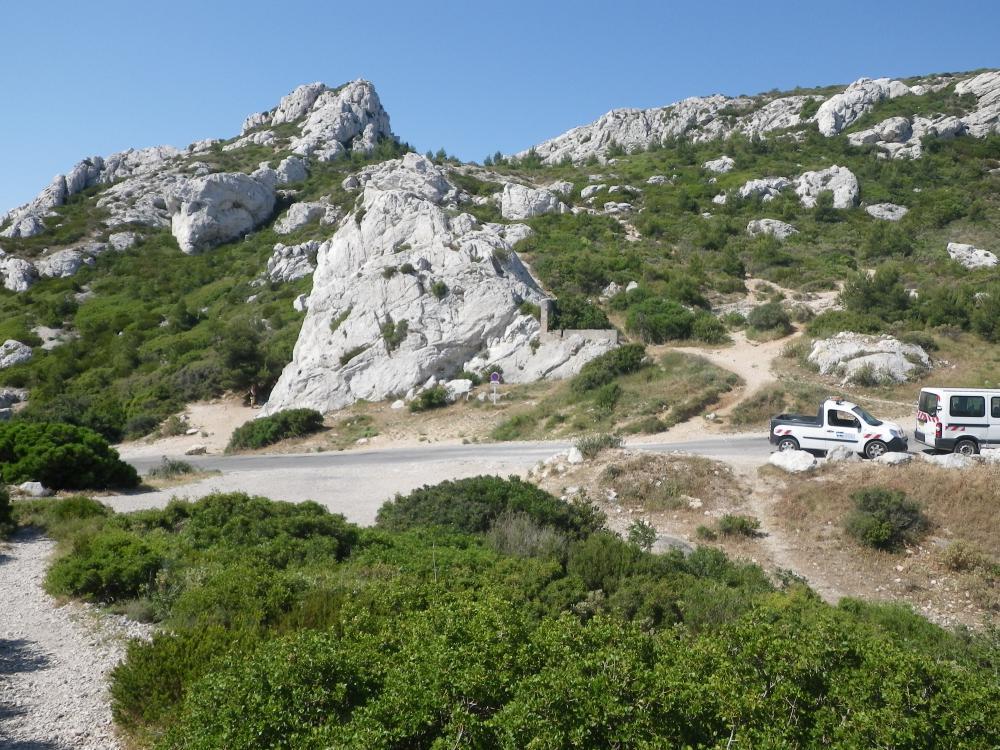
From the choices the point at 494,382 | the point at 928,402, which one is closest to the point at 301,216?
the point at 494,382

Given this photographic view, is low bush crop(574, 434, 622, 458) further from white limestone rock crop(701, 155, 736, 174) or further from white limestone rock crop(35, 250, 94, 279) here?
white limestone rock crop(701, 155, 736, 174)

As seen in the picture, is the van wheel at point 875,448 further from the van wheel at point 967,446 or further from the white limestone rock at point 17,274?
the white limestone rock at point 17,274

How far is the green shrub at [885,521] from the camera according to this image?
11953 mm

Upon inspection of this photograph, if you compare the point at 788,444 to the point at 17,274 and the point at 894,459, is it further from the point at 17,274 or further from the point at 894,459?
the point at 17,274

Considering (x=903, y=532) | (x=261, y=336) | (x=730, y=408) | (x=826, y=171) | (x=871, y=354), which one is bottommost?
(x=903, y=532)

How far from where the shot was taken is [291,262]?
49.5 metres

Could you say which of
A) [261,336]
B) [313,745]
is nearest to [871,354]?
[313,745]

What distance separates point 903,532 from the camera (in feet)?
39.8

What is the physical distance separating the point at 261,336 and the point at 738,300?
1205 inches

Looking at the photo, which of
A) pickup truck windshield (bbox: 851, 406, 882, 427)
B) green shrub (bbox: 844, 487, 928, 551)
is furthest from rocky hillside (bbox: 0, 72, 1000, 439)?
green shrub (bbox: 844, 487, 928, 551)

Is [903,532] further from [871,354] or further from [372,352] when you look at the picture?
[372,352]

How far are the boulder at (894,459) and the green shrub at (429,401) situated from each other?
17679 mm

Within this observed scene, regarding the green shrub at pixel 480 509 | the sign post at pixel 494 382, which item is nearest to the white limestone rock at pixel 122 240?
the sign post at pixel 494 382

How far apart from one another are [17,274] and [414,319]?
46.3 metres
